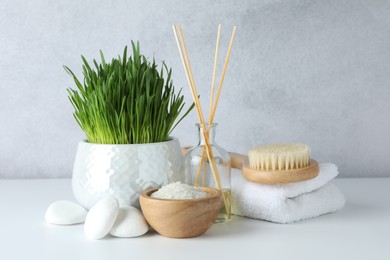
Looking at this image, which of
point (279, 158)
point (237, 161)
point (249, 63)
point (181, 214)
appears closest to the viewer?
point (181, 214)

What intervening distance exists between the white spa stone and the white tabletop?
0.01 meters

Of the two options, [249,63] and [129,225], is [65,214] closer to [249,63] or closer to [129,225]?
[129,225]

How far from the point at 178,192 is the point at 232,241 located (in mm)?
104

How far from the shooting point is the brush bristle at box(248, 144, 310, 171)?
1.04 metres

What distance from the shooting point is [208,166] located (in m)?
1.09

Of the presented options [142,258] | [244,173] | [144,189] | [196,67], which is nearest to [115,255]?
[142,258]

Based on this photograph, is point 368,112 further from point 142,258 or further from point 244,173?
point 142,258

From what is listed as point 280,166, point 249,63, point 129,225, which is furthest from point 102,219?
point 249,63

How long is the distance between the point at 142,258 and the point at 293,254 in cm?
20

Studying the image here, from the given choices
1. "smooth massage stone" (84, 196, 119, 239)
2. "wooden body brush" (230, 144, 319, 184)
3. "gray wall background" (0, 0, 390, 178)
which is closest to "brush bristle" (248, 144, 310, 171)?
"wooden body brush" (230, 144, 319, 184)

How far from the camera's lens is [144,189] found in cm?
104

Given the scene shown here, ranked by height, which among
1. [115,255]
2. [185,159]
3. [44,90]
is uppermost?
[44,90]

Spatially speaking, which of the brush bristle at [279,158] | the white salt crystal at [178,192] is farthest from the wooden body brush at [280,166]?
the white salt crystal at [178,192]

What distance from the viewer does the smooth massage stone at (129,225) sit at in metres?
0.97
